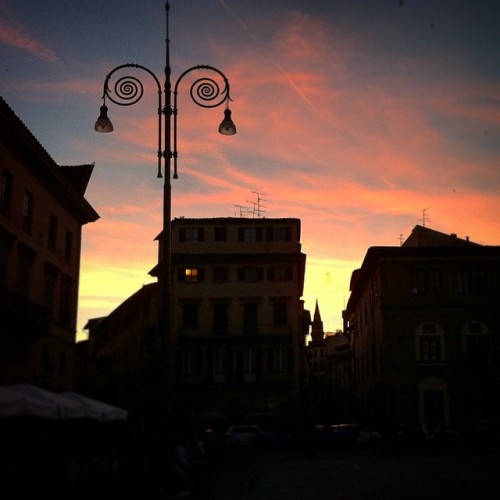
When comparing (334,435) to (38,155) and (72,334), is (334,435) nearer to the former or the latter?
(72,334)

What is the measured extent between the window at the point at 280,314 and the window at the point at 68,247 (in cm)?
2782

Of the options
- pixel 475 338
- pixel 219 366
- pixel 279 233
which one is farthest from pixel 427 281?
pixel 219 366

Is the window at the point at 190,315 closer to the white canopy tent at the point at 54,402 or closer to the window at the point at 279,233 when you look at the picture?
the window at the point at 279,233

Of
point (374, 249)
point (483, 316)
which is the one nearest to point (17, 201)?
point (374, 249)

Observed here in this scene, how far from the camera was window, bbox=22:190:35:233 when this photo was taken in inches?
1270

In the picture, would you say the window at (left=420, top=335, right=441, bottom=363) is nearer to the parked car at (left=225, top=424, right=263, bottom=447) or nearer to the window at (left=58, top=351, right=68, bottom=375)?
Answer: the parked car at (left=225, top=424, right=263, bottom=447)

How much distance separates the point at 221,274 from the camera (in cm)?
6562

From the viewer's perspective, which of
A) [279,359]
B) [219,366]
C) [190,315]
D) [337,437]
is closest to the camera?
A: [337,437]

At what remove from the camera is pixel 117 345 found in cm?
8738

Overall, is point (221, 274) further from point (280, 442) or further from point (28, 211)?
point (28, 211)

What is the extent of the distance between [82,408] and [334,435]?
30864mm

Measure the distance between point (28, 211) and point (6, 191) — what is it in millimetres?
2736

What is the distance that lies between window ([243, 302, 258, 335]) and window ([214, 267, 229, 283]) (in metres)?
2.92

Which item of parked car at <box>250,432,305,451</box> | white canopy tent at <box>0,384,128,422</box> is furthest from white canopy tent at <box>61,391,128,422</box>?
parked car at <box>250,432,305,451</box>
